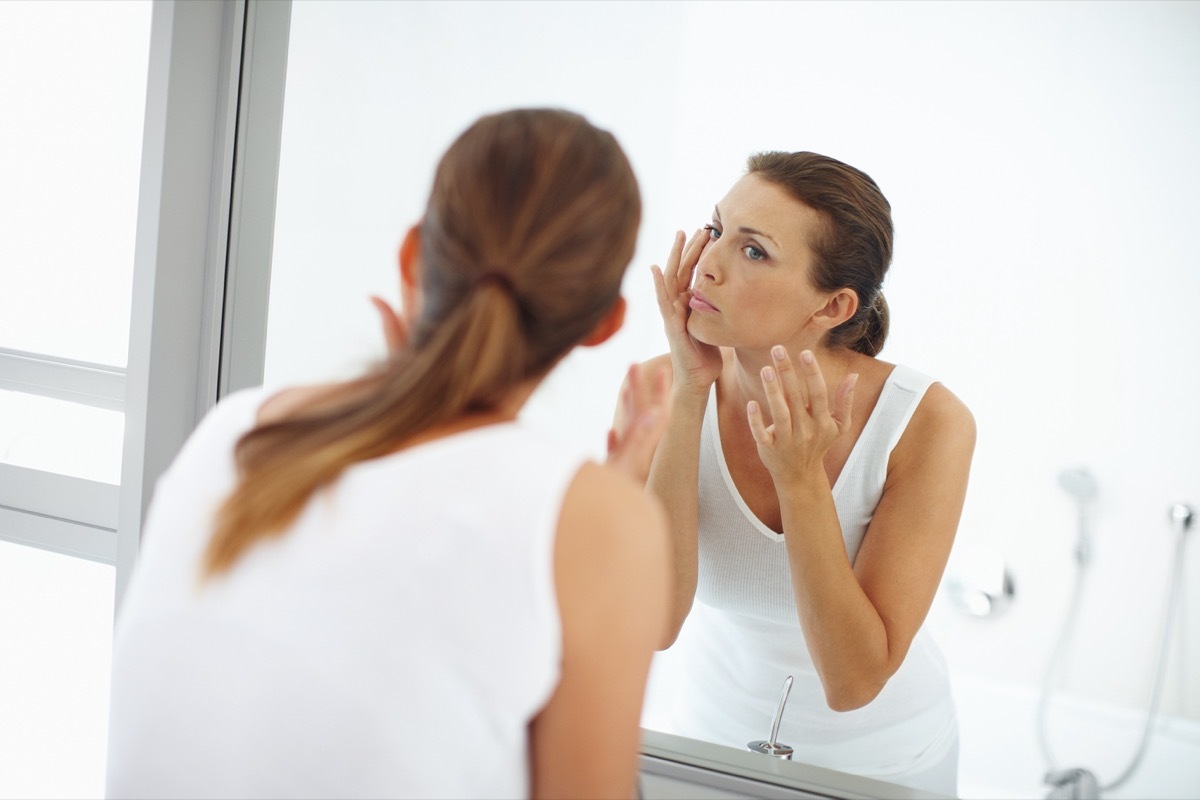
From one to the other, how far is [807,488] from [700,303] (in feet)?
0.79

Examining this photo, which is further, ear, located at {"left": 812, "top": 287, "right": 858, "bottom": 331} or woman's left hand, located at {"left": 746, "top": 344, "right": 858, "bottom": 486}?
ear, located at {"left": 812, "top": 287, "right": 858, "bottom": 331}

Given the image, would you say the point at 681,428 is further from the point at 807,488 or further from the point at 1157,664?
the point at 1157,664

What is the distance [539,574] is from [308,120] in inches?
37.2

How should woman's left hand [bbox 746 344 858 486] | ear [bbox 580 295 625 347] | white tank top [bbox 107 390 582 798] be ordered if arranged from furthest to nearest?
woman's left hand [bbox 746 344 858 486] < ear [bbox 580 295 625 347] < white tank top [bbox 107 390 582 798]

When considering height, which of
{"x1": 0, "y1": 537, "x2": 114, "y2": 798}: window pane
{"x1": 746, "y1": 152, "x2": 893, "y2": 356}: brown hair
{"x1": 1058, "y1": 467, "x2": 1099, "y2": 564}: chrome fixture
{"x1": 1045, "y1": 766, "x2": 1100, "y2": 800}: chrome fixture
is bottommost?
{"x1": 0, "y1": 537, "x2": 114, "y2": 798}: window pane

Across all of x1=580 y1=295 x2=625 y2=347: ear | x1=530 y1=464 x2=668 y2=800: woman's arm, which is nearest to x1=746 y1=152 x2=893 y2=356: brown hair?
x1=580 y1=295 x2=625 y2=347: ear

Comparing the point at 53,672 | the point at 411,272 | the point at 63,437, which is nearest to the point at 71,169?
the point at 63,437

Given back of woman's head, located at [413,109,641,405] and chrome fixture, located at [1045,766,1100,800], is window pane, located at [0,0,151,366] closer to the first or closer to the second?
back of woman's head, located at [413,109,641,405]

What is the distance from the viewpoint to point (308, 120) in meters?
1.20

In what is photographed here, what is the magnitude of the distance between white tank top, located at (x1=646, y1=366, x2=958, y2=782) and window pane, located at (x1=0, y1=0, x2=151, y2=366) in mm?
907

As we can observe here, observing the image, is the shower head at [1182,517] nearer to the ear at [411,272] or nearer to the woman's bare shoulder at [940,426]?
the woman's bare shoulder at [940,426]

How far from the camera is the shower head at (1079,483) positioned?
38.9 inches

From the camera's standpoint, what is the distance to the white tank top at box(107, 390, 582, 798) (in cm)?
44

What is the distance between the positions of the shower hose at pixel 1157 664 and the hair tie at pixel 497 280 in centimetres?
74
